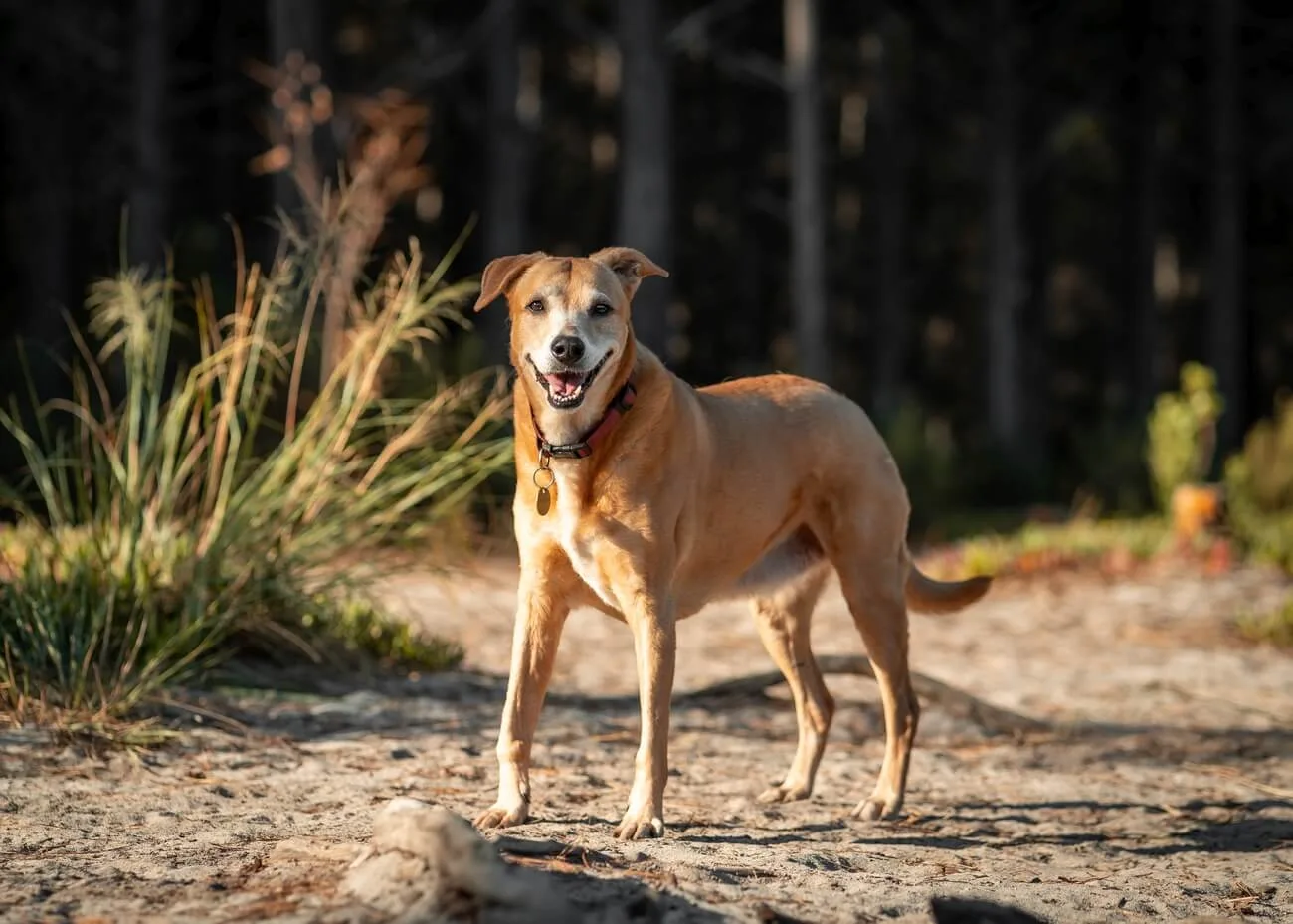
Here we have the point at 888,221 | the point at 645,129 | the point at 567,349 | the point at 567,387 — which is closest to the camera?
the point at 567,349

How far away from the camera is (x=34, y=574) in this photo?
6.14 meters

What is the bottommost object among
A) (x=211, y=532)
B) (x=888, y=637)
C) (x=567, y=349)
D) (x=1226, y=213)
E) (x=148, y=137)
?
(x=888, y=637)

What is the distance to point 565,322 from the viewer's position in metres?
4.70

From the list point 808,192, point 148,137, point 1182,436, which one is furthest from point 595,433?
point 808,192

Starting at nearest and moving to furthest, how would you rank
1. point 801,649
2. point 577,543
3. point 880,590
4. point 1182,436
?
1. point 577,543
2. point 880,590
3. point 801,649
4. point 1182,436

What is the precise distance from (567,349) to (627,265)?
759mm

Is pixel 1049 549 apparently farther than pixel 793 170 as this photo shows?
No

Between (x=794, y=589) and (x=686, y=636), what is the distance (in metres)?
4.44

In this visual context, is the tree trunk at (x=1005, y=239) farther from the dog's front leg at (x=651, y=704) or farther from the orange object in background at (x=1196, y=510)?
the dog's front leg at (x=651, y=704)

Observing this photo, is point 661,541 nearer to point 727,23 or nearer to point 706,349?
point 727,23

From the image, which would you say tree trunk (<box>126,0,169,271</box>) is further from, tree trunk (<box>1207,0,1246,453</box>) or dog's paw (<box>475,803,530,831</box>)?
tree trunk (<box>1207,0,1246,453</box>)

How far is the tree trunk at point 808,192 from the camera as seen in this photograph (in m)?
Result: 20.2

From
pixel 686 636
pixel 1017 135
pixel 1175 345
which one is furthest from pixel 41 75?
pixel 1175 345

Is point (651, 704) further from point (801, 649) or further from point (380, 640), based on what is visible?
point (380, 640)
